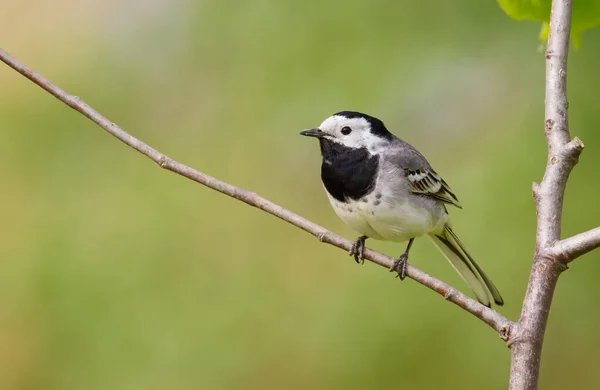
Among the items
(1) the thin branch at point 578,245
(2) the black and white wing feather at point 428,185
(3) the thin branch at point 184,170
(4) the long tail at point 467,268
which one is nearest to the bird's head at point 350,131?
(2) the black and white wing feather at point 428,185

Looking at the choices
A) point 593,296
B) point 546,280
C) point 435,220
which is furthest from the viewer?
point 593,296

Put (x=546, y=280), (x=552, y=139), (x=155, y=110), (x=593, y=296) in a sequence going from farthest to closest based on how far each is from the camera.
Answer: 1. (x=155, y=110)
2. (x=593, y=296)
3. (x=552, y=139)
4. (x=546, y=280)

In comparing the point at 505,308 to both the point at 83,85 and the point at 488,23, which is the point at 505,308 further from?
the point at 83,85

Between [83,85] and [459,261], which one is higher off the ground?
[83,85]

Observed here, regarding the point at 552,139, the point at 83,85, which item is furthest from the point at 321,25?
the point at 552,139

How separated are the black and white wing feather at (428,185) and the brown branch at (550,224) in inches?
37.6

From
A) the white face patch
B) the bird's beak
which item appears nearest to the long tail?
the white face patch

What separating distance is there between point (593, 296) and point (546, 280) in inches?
91.9

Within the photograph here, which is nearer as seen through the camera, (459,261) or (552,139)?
(552,139)

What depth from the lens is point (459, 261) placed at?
2.43 meters

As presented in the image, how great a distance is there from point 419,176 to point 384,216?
27 cm

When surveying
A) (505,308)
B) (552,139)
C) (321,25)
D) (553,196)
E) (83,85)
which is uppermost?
(321,25)

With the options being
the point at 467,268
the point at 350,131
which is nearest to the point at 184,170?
the point at 350,131

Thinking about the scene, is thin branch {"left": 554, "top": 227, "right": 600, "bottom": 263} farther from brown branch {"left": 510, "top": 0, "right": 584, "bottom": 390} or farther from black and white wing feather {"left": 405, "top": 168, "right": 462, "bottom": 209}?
black and white wing feather {"left": 405, "top": 168, "right": 462, "bottom": 209}
